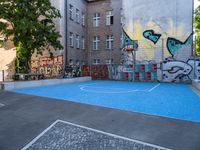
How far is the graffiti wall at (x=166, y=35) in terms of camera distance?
2200 centimetres

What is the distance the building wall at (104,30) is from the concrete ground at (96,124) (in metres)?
21.2

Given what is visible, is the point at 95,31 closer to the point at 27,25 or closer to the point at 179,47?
the point at 179,47

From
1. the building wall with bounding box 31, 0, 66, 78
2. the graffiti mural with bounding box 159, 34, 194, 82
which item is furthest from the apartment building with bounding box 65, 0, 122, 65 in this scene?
the graffiti mural with bounding box 159, 34, 194, 82

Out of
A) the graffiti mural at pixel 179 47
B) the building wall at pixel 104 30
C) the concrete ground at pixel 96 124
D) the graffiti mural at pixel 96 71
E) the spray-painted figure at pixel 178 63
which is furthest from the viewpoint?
the building wall at pixel 104 30

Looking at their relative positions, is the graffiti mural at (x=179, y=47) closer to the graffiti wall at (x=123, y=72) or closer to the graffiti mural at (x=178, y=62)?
the graffiti mural at (x=178, y=62)

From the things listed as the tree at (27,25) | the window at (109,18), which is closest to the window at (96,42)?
the window at (109,18)

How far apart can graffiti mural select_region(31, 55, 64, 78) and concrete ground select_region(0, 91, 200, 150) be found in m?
15.3

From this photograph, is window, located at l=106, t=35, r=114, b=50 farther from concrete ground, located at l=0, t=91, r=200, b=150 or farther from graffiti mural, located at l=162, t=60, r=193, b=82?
concrete ground, located at l=0, t=91, r=200, b=150

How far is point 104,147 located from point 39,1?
1721 cm

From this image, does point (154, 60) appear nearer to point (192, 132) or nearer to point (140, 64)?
point (140, 64)

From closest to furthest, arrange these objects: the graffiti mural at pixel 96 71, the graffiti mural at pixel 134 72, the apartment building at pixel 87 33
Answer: the graffiti mural at pixel 134 72 < the apartment building at pixel 87 33 < the graffiti mural at pixel 96 71

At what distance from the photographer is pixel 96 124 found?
6.46 meters

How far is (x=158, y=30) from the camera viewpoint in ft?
78.8

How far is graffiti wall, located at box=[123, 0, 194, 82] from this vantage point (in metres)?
22.0
